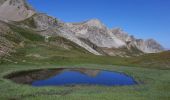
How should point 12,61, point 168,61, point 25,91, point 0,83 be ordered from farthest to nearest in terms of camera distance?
point 168,61
point 12,61
point 0,83
point 25,91

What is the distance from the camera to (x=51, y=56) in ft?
342

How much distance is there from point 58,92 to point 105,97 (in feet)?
22.5

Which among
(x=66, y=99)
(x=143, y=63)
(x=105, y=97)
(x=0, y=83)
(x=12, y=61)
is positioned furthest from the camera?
(x=143, y=63)

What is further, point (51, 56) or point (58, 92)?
point (51, 56)

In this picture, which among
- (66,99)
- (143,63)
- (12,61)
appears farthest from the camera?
(143,63)

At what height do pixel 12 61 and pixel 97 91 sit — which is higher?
pixel 12 61

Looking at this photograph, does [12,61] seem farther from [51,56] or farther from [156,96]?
[156,96]

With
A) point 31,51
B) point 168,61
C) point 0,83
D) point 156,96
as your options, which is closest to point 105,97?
point 156,96

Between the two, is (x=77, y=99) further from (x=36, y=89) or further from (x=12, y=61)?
(x=12, y=61)

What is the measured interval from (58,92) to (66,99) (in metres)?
A: 5.83

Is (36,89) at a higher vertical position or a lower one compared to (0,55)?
lower

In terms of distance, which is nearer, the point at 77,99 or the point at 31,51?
the point at 77,99

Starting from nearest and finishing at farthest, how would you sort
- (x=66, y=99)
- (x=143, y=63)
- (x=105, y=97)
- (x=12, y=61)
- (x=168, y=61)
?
(x=66, y=99) < (x=105, y=97) < (x=12, y=61) < (x=168, y=61) < (x=143, y=63)

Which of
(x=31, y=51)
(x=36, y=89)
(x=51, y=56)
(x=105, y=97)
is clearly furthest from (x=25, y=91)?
(x=31, y=51)
